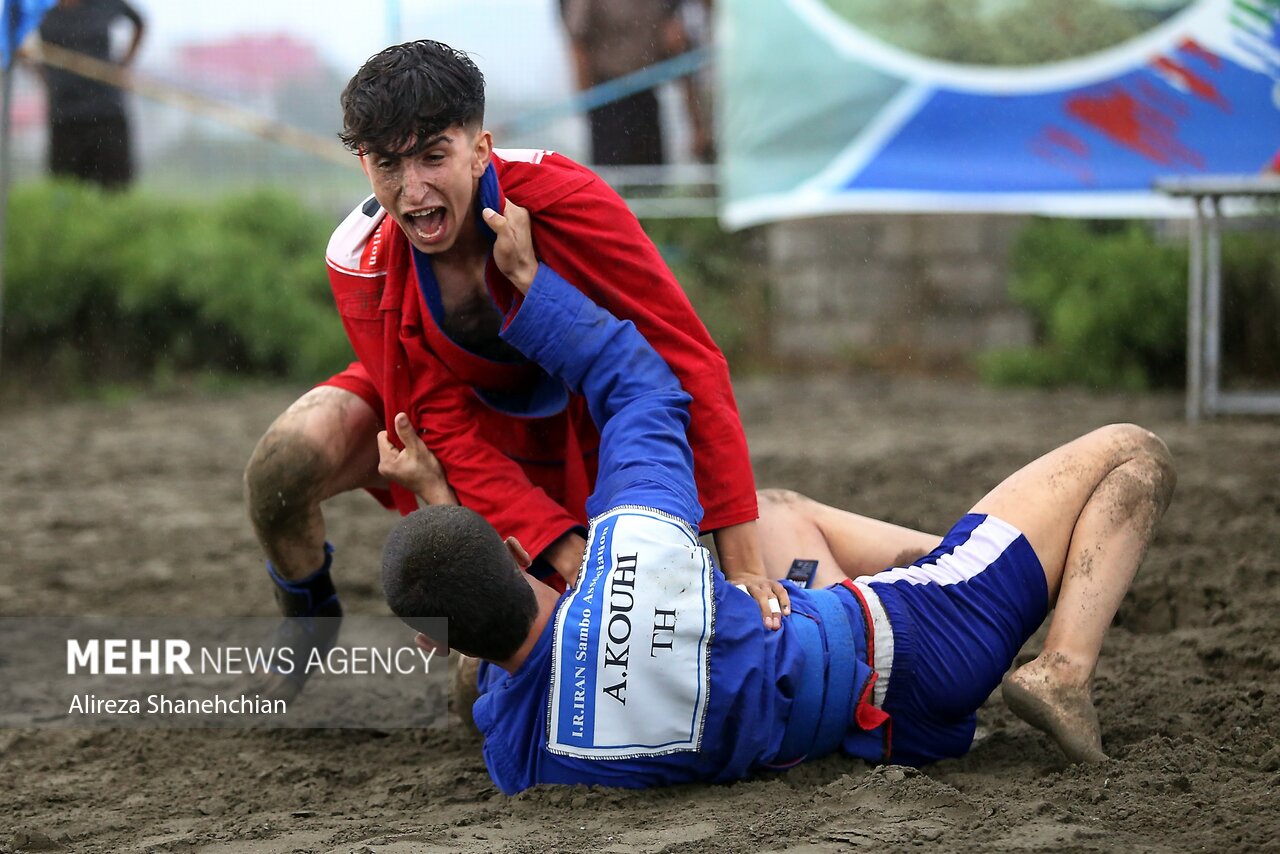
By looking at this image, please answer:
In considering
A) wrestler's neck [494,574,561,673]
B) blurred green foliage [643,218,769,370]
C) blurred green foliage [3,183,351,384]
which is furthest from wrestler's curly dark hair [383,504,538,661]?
blurred green foliage [3,183,351,384]

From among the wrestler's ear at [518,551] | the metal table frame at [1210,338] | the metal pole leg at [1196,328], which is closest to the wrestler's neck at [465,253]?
the wrestler's ear at [518,551]

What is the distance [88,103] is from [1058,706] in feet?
24.1

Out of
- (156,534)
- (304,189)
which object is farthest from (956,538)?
(304,189)

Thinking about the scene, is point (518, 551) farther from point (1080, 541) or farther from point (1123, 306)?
point (1123, 306)

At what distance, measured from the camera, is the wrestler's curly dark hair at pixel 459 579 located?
2.32 m

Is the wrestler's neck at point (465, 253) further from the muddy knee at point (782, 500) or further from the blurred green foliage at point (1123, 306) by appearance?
the blurred green foliage at point (1123, 306)

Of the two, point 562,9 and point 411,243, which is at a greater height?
point 562,9

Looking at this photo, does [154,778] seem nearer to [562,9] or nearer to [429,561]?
[429,561]

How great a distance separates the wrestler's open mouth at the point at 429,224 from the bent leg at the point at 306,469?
547 mm

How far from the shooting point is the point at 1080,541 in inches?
106

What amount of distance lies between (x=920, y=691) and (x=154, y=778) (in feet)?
5.11

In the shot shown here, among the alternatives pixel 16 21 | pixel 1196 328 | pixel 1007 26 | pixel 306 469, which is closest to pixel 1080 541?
pixel 306 469

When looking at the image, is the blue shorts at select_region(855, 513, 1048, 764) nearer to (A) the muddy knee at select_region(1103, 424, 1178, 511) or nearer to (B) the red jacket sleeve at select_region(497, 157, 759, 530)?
(A) the muddy knee at select_region(1103, 424, 1178, 511)

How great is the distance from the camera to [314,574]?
337cm
